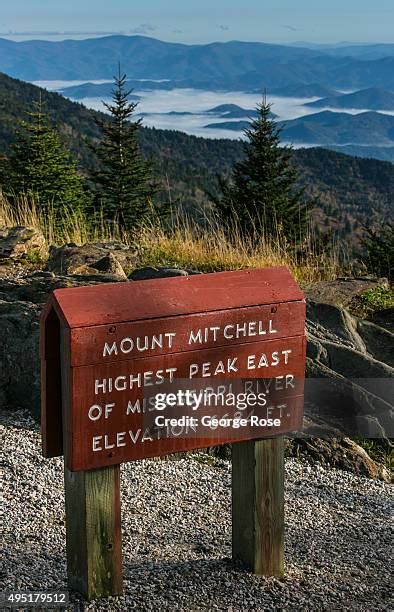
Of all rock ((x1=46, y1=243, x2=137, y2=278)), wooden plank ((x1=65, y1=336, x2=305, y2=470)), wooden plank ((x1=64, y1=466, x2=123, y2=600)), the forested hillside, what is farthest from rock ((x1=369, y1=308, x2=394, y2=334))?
the forested hillside

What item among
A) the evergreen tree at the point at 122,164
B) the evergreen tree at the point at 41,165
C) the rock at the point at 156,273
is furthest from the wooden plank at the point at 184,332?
the evergreen tree at the point at 122,164

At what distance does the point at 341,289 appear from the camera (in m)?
6.99

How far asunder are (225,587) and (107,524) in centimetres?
53

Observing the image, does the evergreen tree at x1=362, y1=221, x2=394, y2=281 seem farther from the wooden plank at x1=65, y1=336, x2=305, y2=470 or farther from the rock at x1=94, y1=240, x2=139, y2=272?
the wooden plank at x1=65, y1=336, x2=305, y2=470

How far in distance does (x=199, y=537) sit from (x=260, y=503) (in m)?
0.59

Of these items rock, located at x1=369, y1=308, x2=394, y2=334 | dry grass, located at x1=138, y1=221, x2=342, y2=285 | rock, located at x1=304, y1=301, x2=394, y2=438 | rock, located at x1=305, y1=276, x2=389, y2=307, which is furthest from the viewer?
dry grass, located at x1=138, y1=221, x2=342, y2=285

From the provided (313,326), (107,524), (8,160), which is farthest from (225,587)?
(8,160)

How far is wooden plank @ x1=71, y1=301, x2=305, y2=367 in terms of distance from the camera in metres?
2.34

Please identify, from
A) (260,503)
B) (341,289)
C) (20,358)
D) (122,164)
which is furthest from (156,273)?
(122,164)

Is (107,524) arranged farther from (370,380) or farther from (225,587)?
(370,380)

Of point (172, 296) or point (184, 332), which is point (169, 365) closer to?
point (184, 332)

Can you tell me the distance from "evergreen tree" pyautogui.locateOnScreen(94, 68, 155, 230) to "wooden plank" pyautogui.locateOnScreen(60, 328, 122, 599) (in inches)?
748

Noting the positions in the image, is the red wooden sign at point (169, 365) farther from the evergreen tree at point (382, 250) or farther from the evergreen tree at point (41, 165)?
the evergreen tree at point (41, 165)

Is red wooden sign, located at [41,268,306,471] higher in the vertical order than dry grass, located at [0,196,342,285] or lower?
higher
